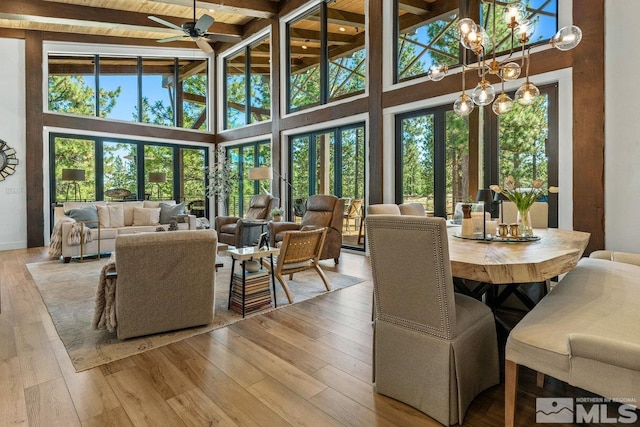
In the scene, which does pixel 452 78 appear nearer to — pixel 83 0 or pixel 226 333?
pixel 226 333

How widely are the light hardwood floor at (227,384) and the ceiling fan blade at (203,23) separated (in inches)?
166

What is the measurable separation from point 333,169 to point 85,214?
14.6 feet

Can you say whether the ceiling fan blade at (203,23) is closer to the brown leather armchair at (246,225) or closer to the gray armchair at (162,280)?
the brown leather armchair at (246,225)

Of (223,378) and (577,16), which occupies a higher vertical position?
(577,16)

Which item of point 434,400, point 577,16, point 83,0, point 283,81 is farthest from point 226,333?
point 83,0

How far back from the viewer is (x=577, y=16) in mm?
3947

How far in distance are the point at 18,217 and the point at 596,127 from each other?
964 centimetres

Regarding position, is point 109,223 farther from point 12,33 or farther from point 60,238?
point 12,33

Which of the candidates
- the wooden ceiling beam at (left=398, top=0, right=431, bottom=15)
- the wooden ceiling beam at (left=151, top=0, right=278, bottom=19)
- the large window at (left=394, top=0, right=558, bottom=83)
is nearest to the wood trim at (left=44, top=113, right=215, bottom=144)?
the wooden ceiling beam at (left=151, top=0, right=278, bottom=19)

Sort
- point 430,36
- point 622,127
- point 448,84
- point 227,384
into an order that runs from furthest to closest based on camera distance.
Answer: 1. point 430,36
2. point 448,84
3. point 622,127
4. point 227,384

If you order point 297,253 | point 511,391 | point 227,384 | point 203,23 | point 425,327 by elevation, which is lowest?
point 227,384

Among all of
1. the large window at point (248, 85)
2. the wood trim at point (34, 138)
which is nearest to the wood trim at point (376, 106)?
the large window at point (248, 85)

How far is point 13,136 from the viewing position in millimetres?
6883

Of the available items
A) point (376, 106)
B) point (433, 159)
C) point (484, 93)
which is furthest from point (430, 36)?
point (484, 93)
